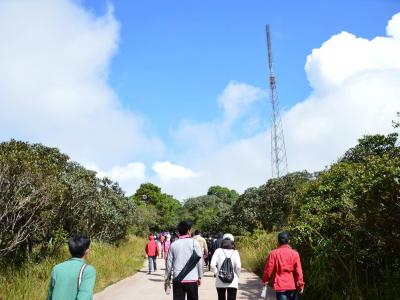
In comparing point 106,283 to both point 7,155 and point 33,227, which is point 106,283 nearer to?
point 33,227

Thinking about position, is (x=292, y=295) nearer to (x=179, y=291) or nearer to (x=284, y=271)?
(x=284, y=271)

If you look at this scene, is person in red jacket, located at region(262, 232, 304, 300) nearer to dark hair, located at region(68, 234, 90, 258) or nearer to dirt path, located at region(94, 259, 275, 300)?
dark hair, located at region(68, 234, 90, 258)

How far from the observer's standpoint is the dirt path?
12.2 metres

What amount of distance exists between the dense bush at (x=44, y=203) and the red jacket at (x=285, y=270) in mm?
8056

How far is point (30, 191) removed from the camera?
14047 millimetres

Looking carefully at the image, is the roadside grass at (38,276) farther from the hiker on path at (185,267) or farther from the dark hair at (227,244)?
the dark hair at (227,244)

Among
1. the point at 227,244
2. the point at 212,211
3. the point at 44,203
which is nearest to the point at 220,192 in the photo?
the point at 212,211

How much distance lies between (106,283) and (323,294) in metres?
7.54

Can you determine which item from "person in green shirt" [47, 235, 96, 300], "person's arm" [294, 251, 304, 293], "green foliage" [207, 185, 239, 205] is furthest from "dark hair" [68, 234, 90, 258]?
"green foliage" [207, 185, 239, 205]

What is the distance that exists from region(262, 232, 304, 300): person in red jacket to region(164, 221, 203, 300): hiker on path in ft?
3.65

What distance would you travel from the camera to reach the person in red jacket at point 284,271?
7180 millimetres

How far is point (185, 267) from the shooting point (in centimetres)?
720

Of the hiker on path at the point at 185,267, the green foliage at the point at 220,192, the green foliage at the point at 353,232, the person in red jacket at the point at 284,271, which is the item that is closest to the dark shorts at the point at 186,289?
the hiker on path at the point at 185,267

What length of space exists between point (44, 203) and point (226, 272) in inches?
342
